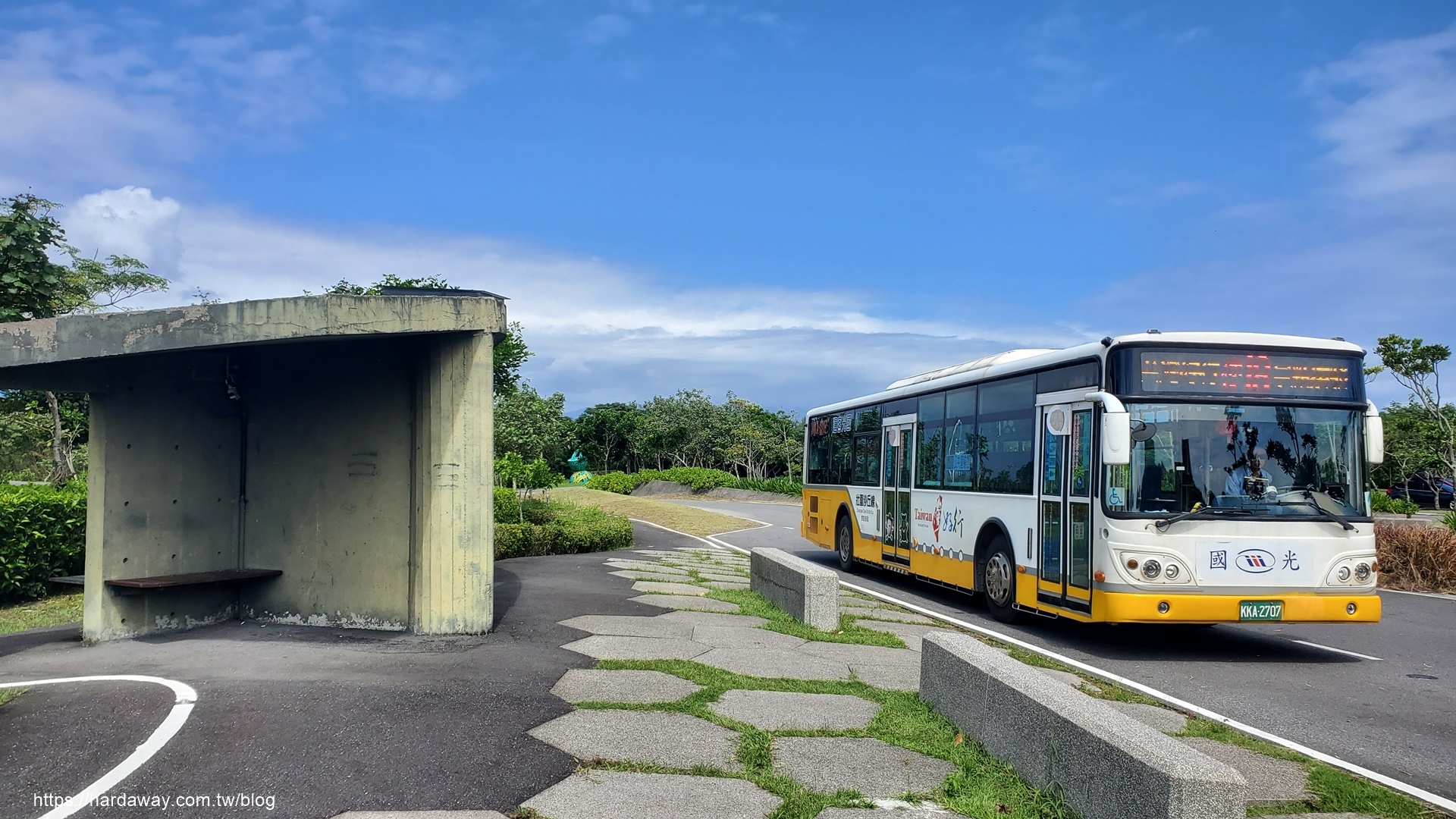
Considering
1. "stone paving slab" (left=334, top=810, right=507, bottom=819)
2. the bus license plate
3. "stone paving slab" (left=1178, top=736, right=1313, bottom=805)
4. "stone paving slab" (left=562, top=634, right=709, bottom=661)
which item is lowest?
"stone paving slab" (left=1178, top=736, right=1313, bottom=805)

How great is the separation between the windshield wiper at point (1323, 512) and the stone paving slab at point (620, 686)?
602 cm

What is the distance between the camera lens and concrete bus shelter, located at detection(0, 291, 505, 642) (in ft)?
26.8

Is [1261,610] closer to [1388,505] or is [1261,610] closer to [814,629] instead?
[814,629]

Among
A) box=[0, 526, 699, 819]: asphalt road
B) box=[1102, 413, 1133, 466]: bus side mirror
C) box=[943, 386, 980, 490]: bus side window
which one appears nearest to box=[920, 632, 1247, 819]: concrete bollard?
box=[0, 526, 699, 819]: asphalt road

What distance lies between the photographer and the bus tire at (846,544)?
1753cm

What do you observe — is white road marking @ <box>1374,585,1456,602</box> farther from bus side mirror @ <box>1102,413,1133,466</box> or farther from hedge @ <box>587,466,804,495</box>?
hedge @ <box>587,466,804,495</box>

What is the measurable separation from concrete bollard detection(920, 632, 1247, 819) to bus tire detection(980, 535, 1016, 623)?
5055 millimetres

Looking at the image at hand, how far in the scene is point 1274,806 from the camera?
5.10 metres

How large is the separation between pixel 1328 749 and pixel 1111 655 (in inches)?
127

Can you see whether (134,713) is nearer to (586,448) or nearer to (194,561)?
(194,561)

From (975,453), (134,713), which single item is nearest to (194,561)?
(134,713)

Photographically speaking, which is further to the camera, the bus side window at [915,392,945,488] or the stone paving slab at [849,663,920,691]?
the bus side window at [915,392,945,488]

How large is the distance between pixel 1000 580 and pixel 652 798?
25.3 ft

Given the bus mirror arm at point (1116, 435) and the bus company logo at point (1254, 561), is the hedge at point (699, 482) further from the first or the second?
the bus mirror arm at point (1116, 435)
